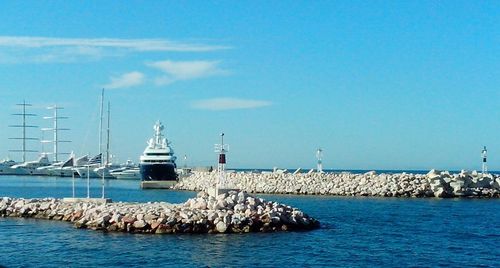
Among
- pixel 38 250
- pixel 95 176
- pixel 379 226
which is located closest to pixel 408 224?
pixel 379 226

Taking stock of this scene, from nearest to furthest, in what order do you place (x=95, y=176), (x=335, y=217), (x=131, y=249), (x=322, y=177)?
(x=131, y=249) < (x=335, y=217) < (x=322, y=177) < (x=95, y=176)

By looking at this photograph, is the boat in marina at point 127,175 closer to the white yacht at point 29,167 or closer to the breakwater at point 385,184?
the white yacht at point 29,167

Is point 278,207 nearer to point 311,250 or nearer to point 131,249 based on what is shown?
point 311,250

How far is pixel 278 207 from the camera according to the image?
31125 millimetres

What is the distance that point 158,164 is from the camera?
267 feet

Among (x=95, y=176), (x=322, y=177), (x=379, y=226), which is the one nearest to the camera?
(x=379, y=226)

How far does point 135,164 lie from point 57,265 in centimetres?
12851

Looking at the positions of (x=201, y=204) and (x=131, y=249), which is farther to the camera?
(x=201, y=204)

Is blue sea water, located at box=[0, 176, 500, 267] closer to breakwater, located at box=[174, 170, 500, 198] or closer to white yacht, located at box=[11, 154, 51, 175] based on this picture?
breakwater, located at box=[174, 170, 500, 198]

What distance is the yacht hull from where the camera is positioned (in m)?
81.0

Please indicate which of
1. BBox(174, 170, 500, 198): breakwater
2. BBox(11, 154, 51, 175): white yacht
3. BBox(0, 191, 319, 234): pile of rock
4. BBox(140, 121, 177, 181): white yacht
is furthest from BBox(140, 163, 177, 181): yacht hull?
BBox(11, 154, 51, 175): white yacht

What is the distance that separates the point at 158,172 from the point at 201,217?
53.2 m

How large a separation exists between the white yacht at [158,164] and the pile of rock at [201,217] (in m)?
47.6

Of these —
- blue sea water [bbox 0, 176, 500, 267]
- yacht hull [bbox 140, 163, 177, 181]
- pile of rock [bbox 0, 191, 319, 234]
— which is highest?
yacht hull [bbox 140, 163, 177, 181]
